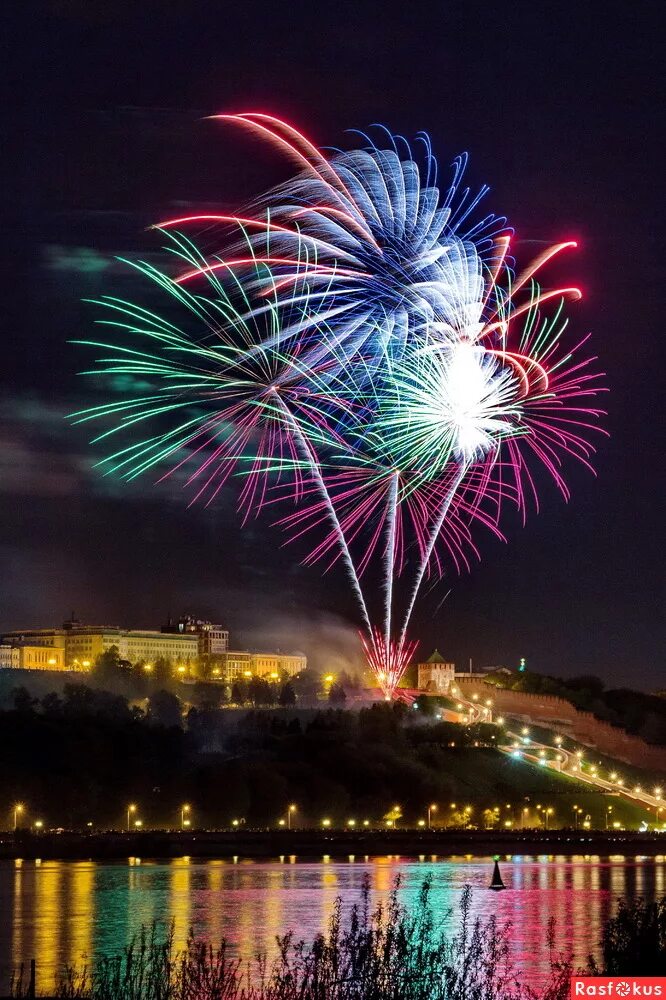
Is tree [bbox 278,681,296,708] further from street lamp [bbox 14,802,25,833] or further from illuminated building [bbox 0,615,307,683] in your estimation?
street lamp [bbox 14,802,25,833]

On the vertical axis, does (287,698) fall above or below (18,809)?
above

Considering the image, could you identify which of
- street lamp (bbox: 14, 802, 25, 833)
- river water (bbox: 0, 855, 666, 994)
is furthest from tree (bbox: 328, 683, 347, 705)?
river water (bbox: 0, 855, 666, 994)

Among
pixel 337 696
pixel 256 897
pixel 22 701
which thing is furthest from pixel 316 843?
pixel 337 696

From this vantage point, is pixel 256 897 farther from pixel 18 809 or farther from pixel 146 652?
pixel 146 652

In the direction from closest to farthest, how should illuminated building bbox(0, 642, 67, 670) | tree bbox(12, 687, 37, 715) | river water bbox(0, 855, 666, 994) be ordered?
1. river water bbox(0, 855, 666, 994)
2. tree bbox(12, 687, 37, 715)
3. illuminated building bbox(0, 642, 67, 670)

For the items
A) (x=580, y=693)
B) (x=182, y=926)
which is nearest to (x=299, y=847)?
(x=182, y=926)
